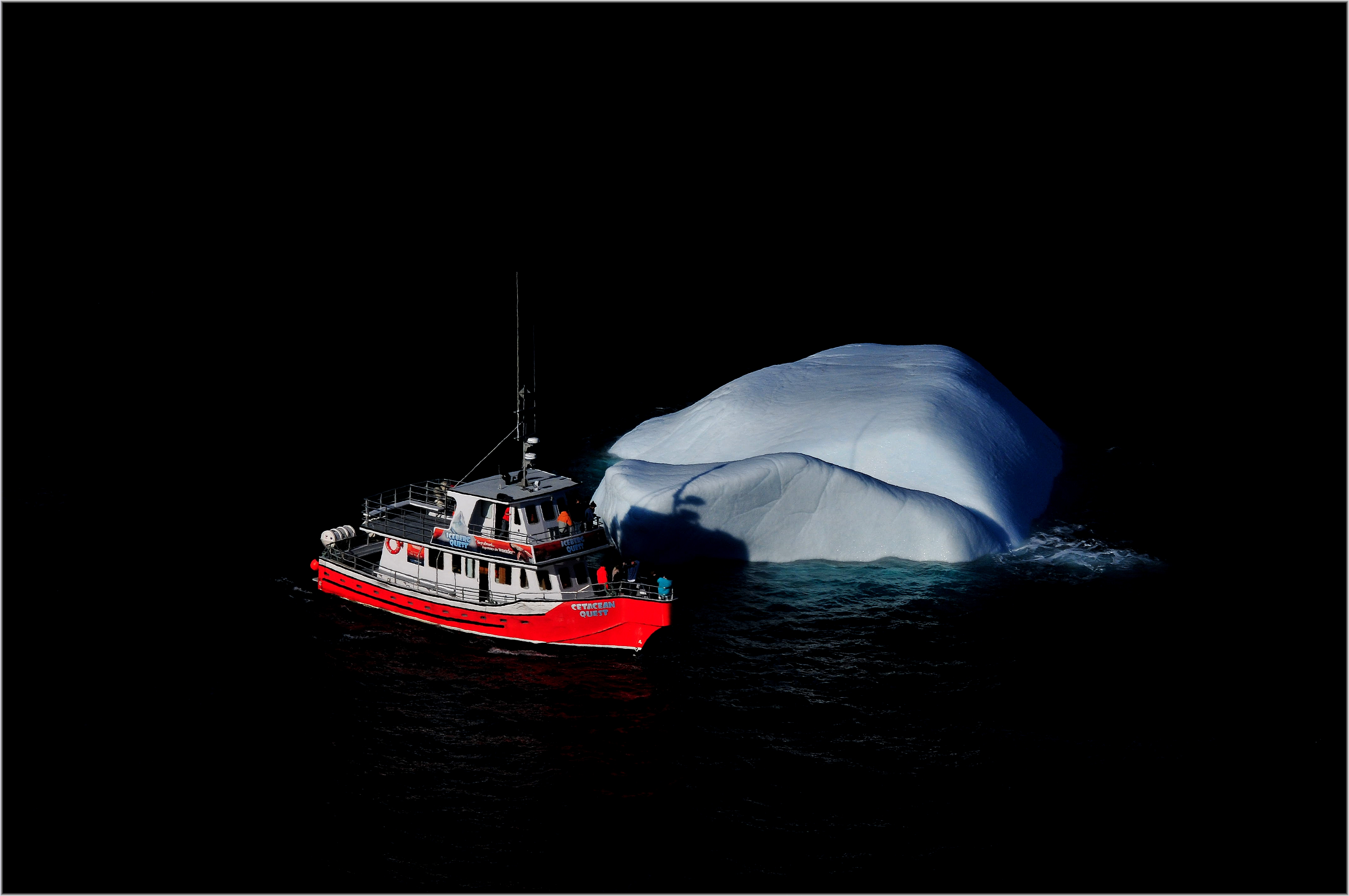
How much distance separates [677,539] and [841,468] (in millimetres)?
7030

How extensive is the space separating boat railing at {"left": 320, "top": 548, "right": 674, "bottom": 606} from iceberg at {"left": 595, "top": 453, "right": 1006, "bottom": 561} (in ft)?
14.2

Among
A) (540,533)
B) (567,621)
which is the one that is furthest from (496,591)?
(567,621)

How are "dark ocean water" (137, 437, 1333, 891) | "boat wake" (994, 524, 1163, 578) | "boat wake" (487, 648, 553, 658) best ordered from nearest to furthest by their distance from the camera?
"dark ocean water" (137, 437, 1333, 891)
"boat wake" (487, 648, 553, 658)
"boat wake" (994, 524, 1163, 578)

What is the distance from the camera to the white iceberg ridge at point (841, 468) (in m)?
53.9

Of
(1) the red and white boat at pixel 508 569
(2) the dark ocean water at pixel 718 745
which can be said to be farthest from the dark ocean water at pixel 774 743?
(1) the red and white boat at pixel 508 569

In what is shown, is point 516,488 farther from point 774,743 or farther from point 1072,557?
point 1072,557

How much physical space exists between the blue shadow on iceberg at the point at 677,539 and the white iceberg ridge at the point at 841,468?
0.05 m

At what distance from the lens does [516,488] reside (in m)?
48.5

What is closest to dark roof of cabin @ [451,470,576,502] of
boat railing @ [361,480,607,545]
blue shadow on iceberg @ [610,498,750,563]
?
boat railing @ [361,480,607,545]

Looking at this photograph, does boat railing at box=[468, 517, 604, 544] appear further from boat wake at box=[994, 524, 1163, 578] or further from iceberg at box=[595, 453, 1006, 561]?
boat wake at box=[994, 524, 1163, 578]

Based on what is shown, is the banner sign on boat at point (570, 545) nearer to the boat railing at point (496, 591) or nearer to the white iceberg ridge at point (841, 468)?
the boat railing at point (496, 591)

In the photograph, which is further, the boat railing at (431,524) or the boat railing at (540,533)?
the boat railing at (431,524)

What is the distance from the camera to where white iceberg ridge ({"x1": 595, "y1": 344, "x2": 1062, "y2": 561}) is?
177 ft

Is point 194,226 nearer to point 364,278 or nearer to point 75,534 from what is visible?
point 364,278
